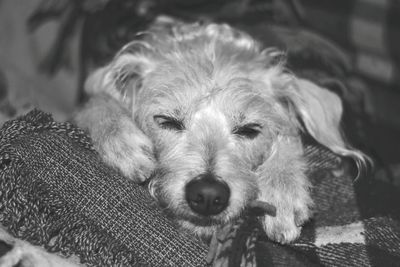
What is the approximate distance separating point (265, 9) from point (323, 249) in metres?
1.78

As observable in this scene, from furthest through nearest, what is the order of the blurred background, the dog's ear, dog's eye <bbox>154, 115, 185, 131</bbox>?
the blurred background, the dog's ear, dog's eye <bbox>154, 115, 185, 131</bbox>

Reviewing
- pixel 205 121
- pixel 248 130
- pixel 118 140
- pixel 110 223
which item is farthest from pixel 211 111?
pixel 110 223

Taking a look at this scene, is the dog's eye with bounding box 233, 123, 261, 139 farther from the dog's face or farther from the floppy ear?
the floppy ear

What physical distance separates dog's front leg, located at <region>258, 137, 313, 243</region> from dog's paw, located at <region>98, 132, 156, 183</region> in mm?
412

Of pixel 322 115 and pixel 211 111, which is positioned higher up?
pixel 211 111

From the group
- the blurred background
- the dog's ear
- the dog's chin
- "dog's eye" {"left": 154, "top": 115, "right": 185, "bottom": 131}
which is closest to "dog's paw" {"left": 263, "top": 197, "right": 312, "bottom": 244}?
the dog's chin

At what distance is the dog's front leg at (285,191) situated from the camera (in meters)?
1.60

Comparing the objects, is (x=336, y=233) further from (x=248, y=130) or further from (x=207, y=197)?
(x=248, y=130)

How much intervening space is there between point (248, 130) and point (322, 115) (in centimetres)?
34

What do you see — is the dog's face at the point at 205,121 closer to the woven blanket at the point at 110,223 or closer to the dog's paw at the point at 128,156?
the dog's paw at the point at 128,156

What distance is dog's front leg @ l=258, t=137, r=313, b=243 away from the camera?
1604 mm

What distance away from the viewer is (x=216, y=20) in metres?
2.87

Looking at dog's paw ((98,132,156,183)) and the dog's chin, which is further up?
dog's paw ((98,132,156,183))

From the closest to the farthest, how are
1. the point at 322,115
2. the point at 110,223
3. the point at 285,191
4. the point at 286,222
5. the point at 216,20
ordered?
the point at 110,223
the point at 286,222
the point at 285,191
the point at 322,115
the point at 216,20
